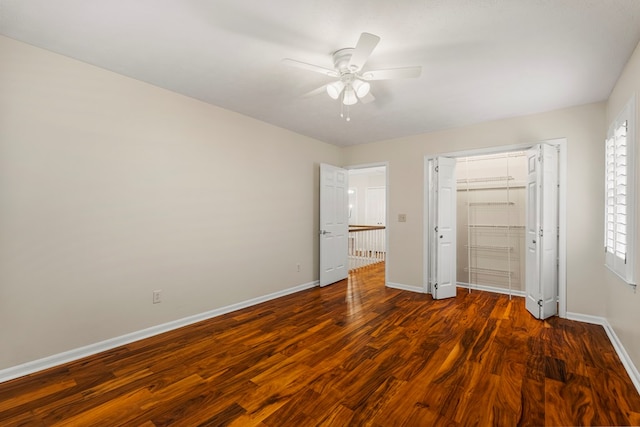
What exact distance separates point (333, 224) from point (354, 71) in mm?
3160

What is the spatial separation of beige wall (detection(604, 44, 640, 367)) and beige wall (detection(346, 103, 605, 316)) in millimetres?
257

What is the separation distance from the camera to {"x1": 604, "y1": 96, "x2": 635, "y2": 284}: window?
89.7 inches

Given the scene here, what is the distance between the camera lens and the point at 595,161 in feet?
11.0

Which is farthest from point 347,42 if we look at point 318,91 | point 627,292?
point 627,292

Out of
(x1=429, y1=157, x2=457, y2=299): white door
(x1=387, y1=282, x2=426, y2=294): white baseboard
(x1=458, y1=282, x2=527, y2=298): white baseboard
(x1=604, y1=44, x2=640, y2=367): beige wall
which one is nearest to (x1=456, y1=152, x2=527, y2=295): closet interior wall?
(x1=458, y1=282, x2=527, y2=298): white baseboard

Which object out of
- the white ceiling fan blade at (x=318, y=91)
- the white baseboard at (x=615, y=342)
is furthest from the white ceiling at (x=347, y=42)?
the white baseboard at (x=615, y=342)

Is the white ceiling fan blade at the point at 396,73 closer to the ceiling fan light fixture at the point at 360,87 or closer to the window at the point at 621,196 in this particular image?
the ceiling fan light fixture at the point at 360,87

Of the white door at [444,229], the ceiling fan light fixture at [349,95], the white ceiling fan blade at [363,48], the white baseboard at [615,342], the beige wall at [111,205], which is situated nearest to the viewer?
the white ceiling fan blade at [363,48]

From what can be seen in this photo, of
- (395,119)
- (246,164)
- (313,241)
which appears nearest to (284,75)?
(246,164)

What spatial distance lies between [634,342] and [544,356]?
61cm

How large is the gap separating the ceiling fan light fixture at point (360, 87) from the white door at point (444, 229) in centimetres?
233

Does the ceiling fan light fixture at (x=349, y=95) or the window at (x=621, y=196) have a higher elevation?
the ceiling fan light fixture at (x=349, y=95)

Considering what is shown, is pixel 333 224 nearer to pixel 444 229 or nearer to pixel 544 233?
pixel 444 229

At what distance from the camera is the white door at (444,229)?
437cm
